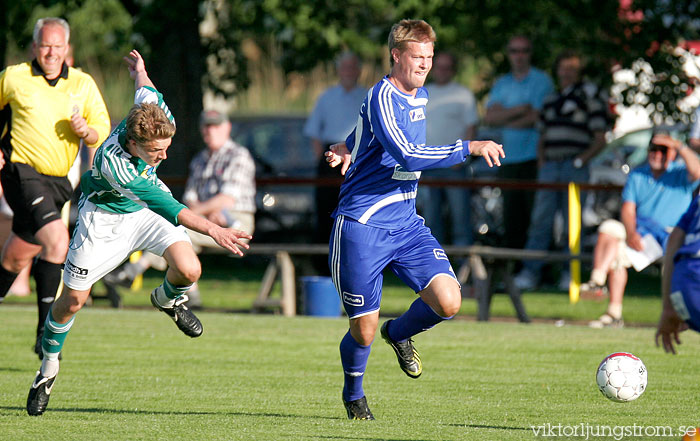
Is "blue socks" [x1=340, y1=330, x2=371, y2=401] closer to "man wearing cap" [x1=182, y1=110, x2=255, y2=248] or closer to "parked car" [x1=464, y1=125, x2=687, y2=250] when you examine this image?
"man wearing cap" [x1=182, y1=110, x2=255, y2=248]

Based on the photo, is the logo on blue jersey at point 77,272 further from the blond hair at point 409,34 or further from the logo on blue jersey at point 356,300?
the blond hair at point 409,34

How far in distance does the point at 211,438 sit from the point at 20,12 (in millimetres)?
11572

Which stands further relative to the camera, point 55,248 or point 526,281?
point 526,281

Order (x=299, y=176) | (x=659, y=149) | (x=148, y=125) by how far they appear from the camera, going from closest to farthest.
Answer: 1. (x=148, y=125)
2. (x=659, y=149)
3. (x=299, y=176)

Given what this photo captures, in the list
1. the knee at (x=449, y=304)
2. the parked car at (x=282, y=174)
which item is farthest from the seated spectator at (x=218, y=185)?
the knee at (x=449, y=304)

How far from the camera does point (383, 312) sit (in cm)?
1277

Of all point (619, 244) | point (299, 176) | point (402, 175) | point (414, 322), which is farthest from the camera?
point (299, 176)

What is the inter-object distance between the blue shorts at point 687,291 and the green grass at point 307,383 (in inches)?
40.0

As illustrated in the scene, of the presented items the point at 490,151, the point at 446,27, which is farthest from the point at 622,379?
the point at 446,27

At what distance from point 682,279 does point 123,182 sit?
3.03 meters

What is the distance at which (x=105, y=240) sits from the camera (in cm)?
726

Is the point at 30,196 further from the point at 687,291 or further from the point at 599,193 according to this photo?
the point at 599,193

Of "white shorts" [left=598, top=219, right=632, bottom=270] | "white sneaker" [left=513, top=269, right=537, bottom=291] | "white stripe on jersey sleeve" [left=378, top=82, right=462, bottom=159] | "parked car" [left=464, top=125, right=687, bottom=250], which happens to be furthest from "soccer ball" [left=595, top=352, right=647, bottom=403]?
"parked car" [left=464, top=125, right=687, bottom=250]

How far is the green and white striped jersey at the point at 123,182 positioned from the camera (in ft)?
21.9
